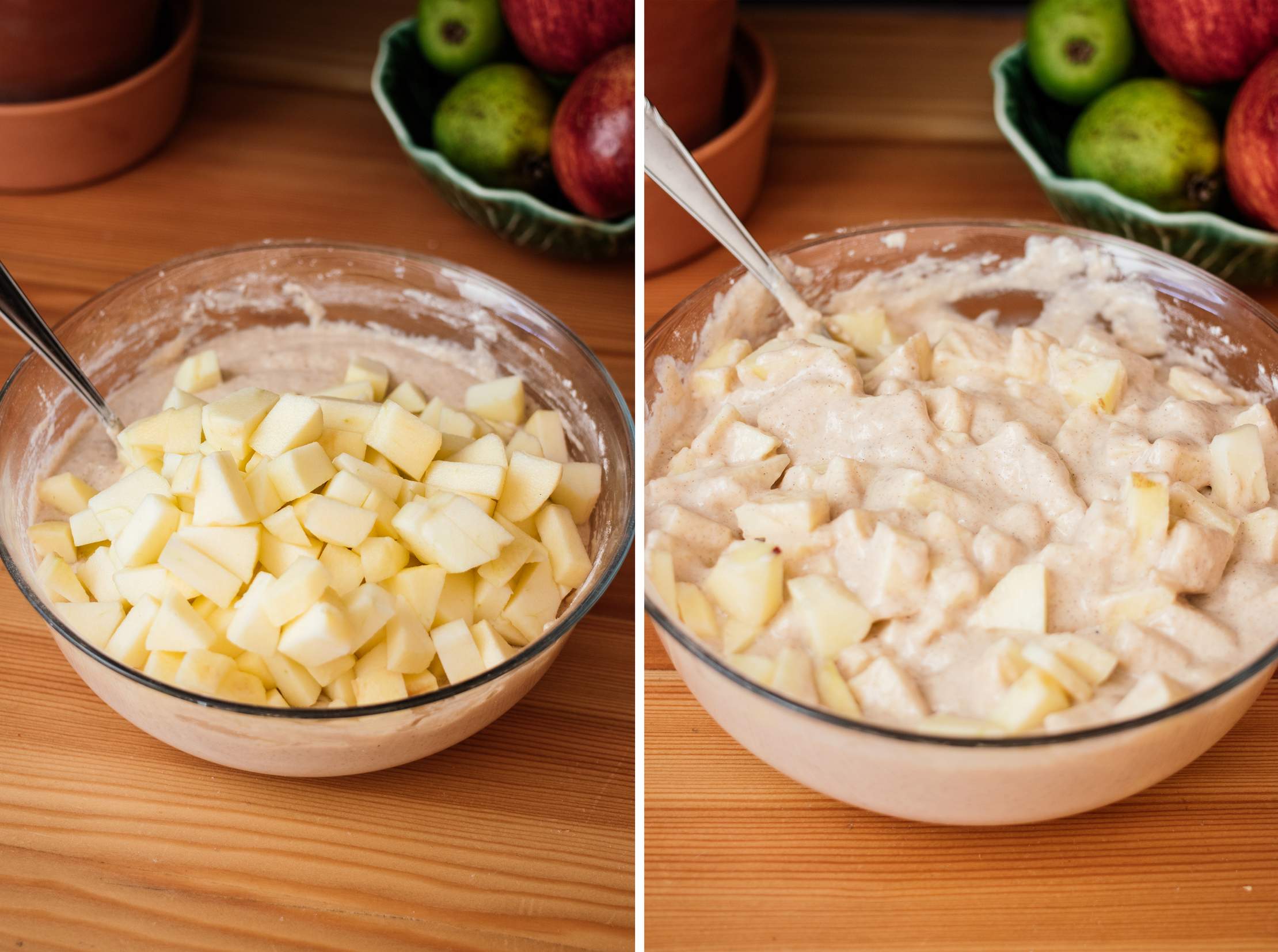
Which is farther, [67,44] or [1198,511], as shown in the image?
[67,44]

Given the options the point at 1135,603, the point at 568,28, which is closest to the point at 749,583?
the point at 1135,603

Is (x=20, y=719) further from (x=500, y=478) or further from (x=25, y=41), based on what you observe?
(x=25, y=41)

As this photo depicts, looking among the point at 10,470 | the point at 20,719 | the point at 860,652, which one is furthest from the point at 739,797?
the point at 10,470

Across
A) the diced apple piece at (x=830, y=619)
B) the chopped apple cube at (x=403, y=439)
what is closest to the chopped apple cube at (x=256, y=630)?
the chopped apple cube at (x=403, y=439)

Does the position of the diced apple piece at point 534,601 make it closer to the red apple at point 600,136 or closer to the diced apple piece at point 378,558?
the diced apple piece at point 378,558

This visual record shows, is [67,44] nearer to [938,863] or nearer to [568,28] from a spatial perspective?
[568,28]

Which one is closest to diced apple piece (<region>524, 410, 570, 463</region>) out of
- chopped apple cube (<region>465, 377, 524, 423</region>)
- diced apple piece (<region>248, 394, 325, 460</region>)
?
chopped apple cube (<region>465, 377, 524, 423</region>)

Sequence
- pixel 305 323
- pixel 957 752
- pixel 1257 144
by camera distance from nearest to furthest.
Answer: pixel 957 752
pixel 1257 144
pixel 305 323
